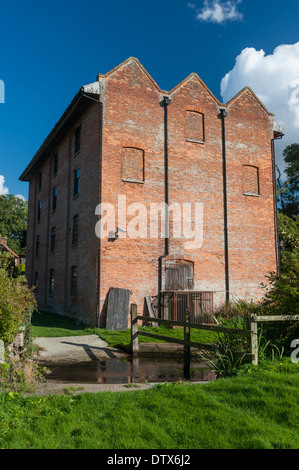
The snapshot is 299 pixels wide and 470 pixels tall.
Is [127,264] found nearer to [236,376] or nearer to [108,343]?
[108,343]

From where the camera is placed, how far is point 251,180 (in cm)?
1912

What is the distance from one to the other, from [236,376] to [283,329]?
1.76 meters

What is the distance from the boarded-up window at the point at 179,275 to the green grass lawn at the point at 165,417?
34.4 ft

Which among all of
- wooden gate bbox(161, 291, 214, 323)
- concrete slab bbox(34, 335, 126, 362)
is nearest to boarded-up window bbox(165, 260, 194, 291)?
wooden gate bbox(161, 291, 214, 323)

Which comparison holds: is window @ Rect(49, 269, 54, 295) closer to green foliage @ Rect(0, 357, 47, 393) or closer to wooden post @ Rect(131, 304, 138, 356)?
wooden post @ Rect(131, 304, 138, 356)

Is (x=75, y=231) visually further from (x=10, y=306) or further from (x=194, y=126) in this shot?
(x=10, y=306)

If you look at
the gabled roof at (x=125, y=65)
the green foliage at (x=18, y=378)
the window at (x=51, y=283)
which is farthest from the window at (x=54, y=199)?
the green foliage at (x=18, y=378)

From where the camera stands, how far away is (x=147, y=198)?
642 inches

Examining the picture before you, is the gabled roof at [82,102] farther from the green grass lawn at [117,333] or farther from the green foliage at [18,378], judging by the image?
the green foliage at [18,378]

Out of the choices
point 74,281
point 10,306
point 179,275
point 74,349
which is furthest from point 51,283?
point 10,306

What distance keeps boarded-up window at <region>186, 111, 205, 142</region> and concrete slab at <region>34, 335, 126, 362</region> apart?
415 inches

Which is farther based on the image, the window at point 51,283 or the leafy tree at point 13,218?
the leafy tree at point 13,218

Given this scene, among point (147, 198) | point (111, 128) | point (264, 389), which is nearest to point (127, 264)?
point (147, 198)

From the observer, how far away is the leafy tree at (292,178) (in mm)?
31891
